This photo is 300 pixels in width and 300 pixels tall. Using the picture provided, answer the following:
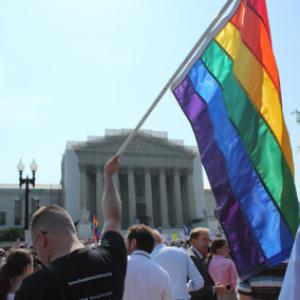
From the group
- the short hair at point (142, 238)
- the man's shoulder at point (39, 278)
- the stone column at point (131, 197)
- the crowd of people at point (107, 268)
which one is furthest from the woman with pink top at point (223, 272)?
the stone column at point (131, 197)

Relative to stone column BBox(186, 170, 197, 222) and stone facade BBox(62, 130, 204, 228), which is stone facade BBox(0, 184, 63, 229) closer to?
stone facade BBox(62, 130, 204, 228)

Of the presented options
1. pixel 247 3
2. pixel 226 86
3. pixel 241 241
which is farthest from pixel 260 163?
pixel 247 3

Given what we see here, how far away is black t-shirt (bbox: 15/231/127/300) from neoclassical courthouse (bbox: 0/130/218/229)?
52982mm

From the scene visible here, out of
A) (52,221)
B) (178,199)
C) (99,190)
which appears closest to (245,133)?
(52,221)

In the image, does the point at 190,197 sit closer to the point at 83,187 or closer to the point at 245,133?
the point at 83,187

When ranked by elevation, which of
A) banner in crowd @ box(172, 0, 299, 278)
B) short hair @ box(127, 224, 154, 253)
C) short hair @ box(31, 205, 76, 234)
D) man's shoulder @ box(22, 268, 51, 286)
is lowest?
short hair @ box(127, 224, 154, 253)

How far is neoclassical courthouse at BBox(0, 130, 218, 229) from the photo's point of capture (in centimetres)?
5697

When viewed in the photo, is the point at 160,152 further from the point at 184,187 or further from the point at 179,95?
the point at 179,95

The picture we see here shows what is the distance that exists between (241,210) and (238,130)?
2.34 ft

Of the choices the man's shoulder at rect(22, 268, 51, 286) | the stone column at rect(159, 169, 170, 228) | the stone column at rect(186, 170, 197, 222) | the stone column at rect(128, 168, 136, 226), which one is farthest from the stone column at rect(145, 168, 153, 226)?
the man's shoulder at rect(22, 268, 51, 286)

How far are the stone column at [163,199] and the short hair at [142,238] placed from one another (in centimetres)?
5401

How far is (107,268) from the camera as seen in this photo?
210 cm

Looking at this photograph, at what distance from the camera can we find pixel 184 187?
63.3 meters

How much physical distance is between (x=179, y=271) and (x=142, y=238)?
3.19 feet
